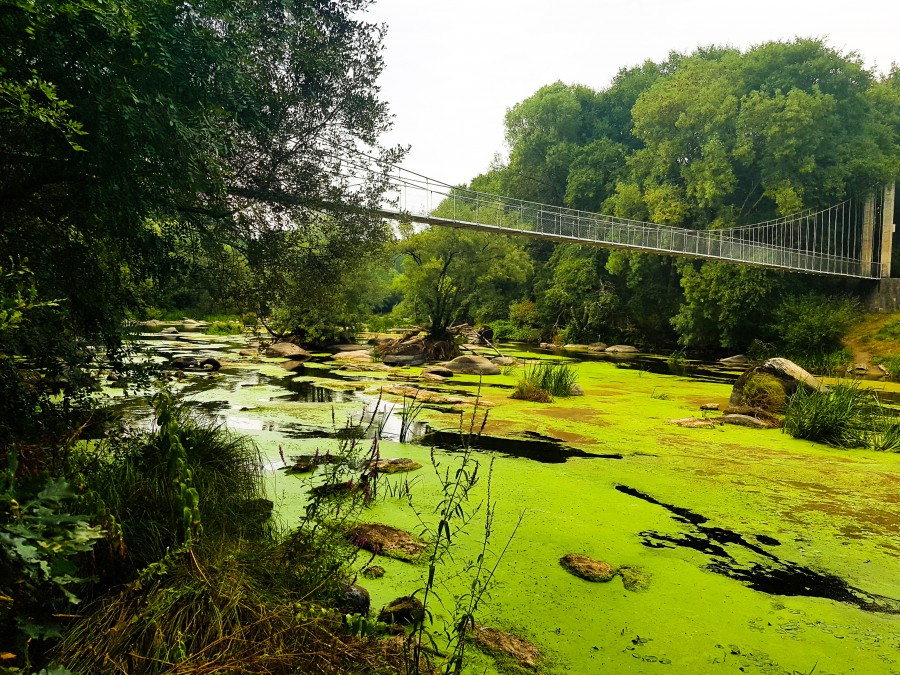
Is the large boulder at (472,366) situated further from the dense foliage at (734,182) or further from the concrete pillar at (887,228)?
the concrete pillar at (887,228)

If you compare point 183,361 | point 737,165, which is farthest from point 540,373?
point 737,165

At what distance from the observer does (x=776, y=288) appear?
56.3 ft

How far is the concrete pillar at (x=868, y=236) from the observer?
18141 mm

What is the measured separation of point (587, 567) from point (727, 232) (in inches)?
692

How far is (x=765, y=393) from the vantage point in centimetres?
659

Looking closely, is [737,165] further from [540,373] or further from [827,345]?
[540,373]

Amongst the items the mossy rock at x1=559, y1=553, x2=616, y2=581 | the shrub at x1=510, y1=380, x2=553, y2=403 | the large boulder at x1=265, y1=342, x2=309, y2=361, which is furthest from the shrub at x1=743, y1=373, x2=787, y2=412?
the large boulder at x1=265, y1=342, x2=309, y2=361

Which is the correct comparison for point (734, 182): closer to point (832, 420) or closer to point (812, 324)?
point (812, 324)

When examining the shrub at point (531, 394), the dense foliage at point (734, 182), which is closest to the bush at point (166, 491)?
the shrub at point (531, 394)

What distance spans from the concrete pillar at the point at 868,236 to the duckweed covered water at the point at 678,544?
16549mm

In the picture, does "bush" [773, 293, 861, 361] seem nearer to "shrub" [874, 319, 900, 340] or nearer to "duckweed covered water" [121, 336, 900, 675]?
"shrub" [874, 319, 900, 340]

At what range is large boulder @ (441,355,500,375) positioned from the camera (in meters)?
10.3

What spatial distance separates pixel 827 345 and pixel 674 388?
9476 millimetres

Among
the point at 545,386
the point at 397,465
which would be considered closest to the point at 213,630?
the point at 397,465
